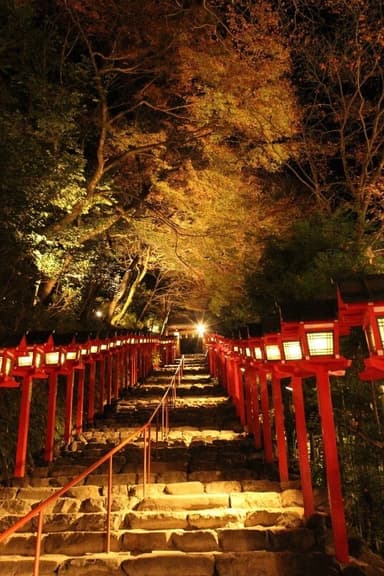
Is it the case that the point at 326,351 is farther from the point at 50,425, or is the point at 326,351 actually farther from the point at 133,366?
the point at 133,366

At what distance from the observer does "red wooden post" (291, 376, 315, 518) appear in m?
6.57

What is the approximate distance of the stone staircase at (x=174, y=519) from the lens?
5.42 meters

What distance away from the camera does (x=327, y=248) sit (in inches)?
392

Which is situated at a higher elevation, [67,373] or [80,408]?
[67,373]

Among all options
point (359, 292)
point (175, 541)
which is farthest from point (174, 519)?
point (359, 292)

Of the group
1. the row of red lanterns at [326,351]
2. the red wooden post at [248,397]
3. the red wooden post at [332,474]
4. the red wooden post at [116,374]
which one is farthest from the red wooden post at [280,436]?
the red wooden post at [116,374]

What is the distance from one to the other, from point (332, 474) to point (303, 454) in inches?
36.4

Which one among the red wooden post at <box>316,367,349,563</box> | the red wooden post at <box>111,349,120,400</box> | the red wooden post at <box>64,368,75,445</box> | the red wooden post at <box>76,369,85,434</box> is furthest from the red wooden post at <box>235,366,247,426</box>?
the red wooden post at <box>316,367,349,563</box>

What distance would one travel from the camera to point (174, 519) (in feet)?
21.4

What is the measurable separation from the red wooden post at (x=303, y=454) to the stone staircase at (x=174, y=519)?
0.78ft

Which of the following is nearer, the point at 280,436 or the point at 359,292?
the point at 359,292

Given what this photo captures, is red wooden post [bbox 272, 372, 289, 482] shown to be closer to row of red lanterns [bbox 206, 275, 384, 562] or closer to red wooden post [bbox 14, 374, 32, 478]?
row of red lanterns [bbox 206, 275, 384, 562]

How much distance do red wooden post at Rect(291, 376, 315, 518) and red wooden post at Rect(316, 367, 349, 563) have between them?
750 millimetres

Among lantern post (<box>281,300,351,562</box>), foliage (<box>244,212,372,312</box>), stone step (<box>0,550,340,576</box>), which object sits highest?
foliage (<box>244,212,372,312</box>)
